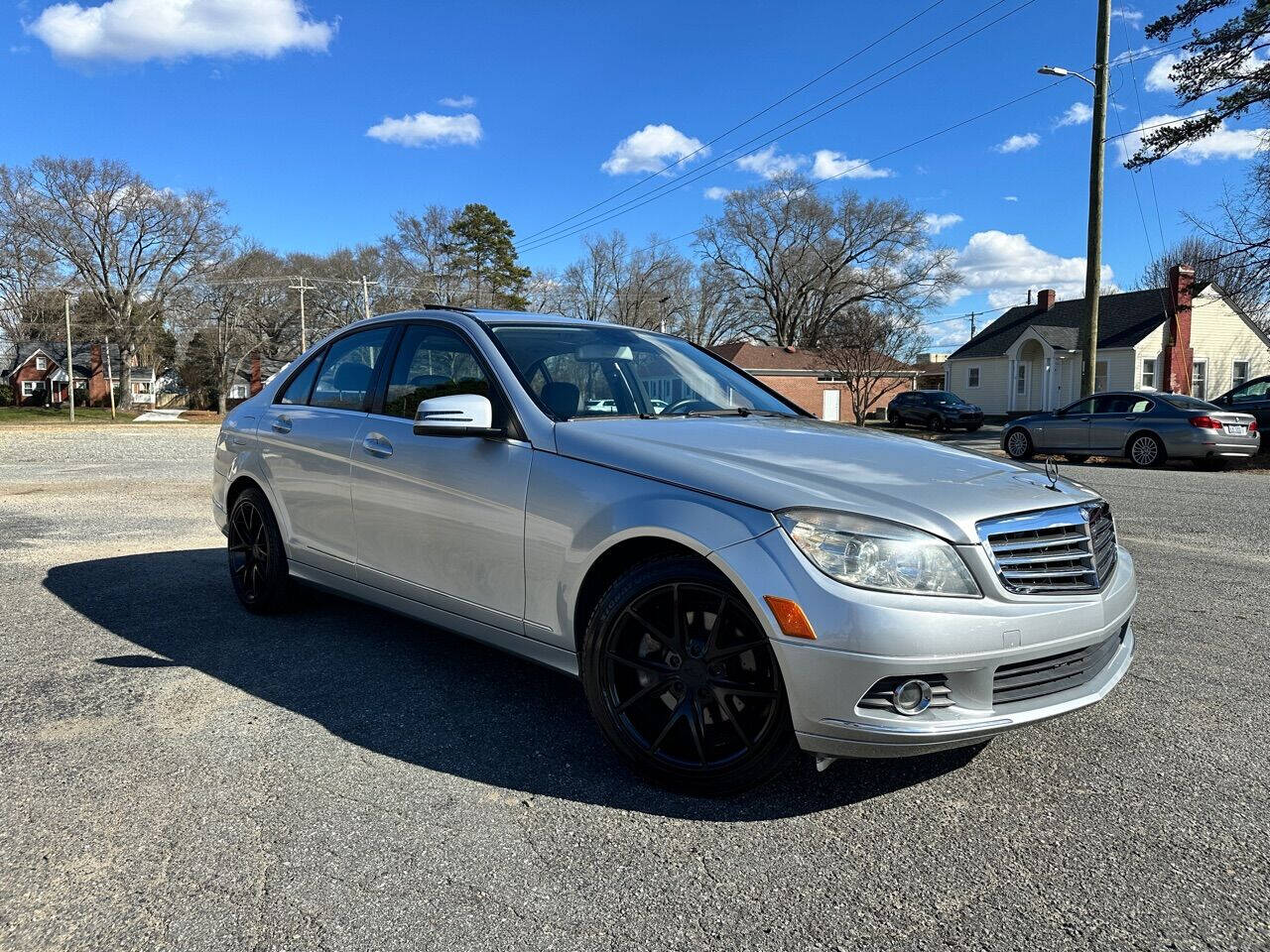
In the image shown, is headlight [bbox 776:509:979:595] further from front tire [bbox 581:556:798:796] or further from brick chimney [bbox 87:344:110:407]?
brick chimney [bbox 87:344:110:407]

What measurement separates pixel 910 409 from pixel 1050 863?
34.1 metres

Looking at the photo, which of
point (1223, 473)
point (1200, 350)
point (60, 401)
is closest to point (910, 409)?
point (1200, 350)

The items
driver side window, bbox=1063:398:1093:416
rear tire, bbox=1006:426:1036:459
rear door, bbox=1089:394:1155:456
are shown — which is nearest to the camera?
rear door, bbox=1089:394:1155:456

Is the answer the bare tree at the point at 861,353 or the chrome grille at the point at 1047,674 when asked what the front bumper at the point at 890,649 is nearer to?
the chrome grille at the point at 1047,674

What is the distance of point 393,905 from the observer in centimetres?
225

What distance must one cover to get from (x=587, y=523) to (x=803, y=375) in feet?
180

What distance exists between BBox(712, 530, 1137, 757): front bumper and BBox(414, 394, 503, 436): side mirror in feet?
3.91

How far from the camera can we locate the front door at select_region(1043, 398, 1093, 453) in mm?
16870

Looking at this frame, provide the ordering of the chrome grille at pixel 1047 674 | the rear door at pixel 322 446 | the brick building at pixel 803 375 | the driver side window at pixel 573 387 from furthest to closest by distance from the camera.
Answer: the brick building at pixel 803 375 < the rear door at pixel 322 446 < the driver side window at pixel 573 387 < the chrome grille at pixel 1047 674

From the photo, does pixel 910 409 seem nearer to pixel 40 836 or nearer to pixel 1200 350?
pixel 1200 350

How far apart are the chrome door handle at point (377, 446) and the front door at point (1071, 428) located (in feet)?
52.9

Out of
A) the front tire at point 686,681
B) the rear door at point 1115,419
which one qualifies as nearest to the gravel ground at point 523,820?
the front tire at point 686,681

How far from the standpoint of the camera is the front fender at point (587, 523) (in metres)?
2.67

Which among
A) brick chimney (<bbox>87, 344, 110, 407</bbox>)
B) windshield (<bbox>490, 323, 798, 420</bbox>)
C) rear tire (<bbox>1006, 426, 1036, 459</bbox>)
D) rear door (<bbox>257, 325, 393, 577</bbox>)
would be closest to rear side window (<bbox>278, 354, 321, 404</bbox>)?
rear door (<bbox>257, 325, 393, 577</bbox>)
